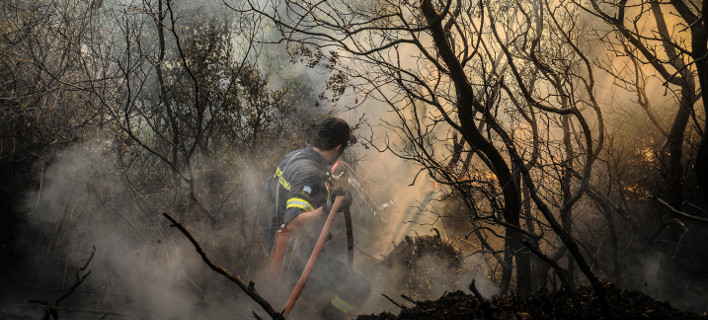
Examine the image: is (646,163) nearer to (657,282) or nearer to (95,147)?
(657,282)

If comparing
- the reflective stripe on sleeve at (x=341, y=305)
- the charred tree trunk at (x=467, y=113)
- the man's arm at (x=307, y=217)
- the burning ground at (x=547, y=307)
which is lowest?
the burning ground at (x=547, y=307)

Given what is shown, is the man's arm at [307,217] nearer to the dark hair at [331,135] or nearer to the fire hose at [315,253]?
the fire hose at [315,253]

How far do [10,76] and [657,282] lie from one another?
9.51 metres

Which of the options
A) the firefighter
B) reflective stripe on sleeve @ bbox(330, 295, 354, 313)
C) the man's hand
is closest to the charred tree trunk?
the man's hand

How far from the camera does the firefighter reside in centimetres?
486

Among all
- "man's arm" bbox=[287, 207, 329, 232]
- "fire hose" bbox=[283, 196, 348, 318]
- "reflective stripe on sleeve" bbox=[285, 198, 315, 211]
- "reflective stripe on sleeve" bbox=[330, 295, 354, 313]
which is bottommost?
"reflective stripe on sleeve" bbox=[330, 295, 354, 313]

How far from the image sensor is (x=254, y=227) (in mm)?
7109

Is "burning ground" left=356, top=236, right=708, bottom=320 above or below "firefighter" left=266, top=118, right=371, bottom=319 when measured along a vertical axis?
below

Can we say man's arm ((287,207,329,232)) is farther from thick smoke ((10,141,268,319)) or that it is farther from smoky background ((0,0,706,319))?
thick smoke ((10,141,268,319))

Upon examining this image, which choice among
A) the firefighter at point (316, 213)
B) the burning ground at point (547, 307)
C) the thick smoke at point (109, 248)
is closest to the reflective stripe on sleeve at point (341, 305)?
the firefighter at point (316, 213)

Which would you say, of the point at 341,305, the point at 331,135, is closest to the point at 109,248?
the point at 341,305

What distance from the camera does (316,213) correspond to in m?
4.87

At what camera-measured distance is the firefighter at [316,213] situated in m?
4.86

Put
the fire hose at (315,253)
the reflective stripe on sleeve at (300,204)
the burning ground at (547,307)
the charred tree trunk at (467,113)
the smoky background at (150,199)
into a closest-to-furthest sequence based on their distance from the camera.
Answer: the burning ground at (547,307)
the charred tree trunk at (467,113)
the fire hose at (315,253)
the reflective stripe on sleeve at (300,204)
the smoky background at (150,199)
